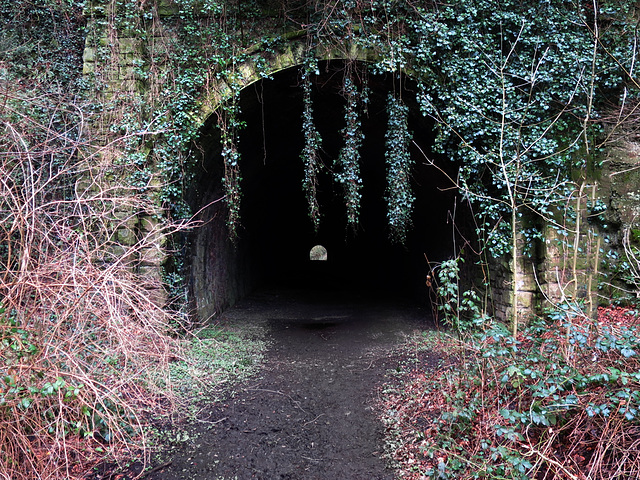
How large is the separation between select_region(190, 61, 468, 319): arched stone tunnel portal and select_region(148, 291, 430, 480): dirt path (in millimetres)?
1954

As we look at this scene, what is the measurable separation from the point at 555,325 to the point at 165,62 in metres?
6.26

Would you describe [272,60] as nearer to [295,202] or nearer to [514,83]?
[514,83]

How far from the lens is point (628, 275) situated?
625cm

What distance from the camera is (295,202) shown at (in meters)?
16.5

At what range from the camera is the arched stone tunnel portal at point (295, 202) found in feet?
24.2

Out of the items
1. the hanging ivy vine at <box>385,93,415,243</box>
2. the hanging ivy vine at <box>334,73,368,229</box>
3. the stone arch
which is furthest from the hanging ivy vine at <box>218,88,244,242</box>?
the hanging ivy vine at <box>385,93,415,243</box>

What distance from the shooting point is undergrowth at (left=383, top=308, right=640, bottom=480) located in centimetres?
311

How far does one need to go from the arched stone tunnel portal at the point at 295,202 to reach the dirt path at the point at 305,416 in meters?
1.95

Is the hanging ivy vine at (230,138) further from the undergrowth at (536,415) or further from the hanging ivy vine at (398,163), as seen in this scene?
the undergrowth at (536,415)

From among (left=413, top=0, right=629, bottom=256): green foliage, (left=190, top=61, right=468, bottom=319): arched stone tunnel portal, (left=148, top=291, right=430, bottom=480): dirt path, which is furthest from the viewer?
(left=190, top=61, right=468, bottom=319): arched stone tunnel portal

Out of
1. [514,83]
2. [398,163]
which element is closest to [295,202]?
[398,163]

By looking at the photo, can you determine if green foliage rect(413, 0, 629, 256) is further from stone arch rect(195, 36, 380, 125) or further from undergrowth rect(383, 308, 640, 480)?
undergrowth rect(383, 308, 640, 480)

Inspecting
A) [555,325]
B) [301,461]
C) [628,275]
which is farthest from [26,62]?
[628,275]

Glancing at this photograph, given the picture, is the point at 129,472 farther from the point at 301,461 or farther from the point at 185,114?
the point at 185,114
